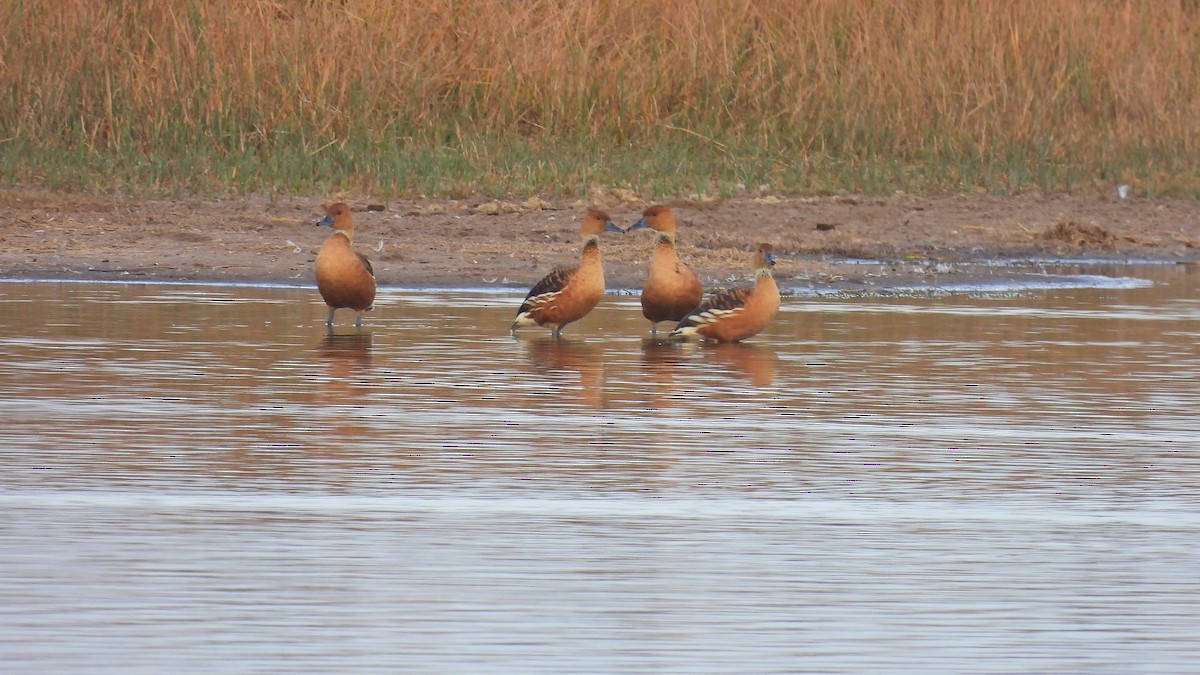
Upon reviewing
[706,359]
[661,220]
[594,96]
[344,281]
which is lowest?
[706,359]

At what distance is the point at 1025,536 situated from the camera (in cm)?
568

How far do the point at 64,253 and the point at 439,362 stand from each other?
5.25m

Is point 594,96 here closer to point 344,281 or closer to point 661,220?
point 661,220

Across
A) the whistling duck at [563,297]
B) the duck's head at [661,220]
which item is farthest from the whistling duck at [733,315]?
the duck's head at [661,220]

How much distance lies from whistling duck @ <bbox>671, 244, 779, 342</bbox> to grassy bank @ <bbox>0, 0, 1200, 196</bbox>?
20.6 ft

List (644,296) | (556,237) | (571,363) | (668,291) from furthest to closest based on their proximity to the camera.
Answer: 1. (556,237)
2. (644,296)
3. (668,291)
4. (571,363)

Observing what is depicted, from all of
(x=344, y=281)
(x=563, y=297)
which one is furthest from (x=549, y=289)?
(x=344, y=281)

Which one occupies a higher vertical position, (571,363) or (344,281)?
(344,281)

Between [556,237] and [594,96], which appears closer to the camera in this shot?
[556,237]

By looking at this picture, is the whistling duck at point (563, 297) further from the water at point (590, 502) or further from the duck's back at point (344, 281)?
the duck's back at point (344, 281)

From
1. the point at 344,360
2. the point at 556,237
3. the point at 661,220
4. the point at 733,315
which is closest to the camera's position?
the point at 344,360

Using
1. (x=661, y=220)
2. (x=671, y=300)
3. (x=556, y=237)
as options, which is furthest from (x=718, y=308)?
(x=556, y=237)

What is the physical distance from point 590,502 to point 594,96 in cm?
1292

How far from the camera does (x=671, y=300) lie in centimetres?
1073
